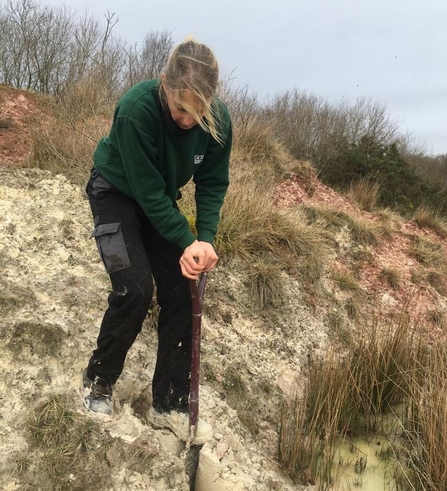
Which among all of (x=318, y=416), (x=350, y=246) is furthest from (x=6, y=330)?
(x=350, y=246)

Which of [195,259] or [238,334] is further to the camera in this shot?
[238,334]

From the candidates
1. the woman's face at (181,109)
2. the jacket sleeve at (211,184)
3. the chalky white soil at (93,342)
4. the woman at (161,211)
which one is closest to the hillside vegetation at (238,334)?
the chalky white soil at (93,342)

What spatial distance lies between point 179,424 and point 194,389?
218 millimetres

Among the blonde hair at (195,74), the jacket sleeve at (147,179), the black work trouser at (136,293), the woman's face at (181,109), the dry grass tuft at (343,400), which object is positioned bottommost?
the dry grass tuft at (343,400)

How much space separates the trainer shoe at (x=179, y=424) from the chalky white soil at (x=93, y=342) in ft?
0.15

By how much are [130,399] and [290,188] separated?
15.8 feet

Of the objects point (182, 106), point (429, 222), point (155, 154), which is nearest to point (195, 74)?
point (182, 106)

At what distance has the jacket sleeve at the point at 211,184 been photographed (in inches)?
88.8

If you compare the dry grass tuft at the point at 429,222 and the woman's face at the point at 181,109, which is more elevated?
the woman's face at the point at 181,109

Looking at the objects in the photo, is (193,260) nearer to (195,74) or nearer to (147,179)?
(147,179)

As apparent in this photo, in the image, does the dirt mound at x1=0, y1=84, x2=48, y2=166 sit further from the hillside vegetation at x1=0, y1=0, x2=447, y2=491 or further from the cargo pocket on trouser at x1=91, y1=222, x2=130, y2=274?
the cargo pocket on trouser at x1=91, y1=222, x2=130, y2=274

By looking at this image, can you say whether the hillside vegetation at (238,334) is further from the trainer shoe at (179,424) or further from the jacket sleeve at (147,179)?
the jacket sleeve at (147,179)

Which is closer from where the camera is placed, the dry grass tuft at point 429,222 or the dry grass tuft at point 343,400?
the dry grass tuft at point 343,400

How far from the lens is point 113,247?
81.4 inches
